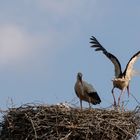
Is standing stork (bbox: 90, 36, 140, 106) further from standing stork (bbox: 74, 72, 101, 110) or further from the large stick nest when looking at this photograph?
the large stick nest

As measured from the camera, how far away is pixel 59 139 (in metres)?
17.0

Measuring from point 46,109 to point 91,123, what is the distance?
0.81 m

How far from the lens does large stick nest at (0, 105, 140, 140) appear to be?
17141mm

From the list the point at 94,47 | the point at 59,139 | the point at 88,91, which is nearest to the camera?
the point at 59,139

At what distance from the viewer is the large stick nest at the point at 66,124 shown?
1714 centimetres

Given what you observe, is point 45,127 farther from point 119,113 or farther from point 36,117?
point 119,113

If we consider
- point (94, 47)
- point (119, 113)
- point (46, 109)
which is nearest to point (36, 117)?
point (46, 109)

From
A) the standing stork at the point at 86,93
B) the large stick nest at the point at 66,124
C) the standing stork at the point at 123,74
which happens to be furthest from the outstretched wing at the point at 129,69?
the large stick nest at the point at 66,124

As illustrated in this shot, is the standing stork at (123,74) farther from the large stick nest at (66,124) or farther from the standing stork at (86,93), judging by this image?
the large stick nest at (66,124)

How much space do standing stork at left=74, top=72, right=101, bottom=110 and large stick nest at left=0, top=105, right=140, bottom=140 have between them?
2.04 m

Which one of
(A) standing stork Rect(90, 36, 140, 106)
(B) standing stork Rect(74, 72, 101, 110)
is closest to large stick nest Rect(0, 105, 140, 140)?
(B) standing stork Rect(74, 72, 101, 110)

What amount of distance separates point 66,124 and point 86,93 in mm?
2538

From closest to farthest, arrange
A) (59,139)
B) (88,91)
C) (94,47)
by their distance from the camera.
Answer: (59,139) → (88,91) → (94,47)

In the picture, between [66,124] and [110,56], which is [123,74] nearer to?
[110,56]
